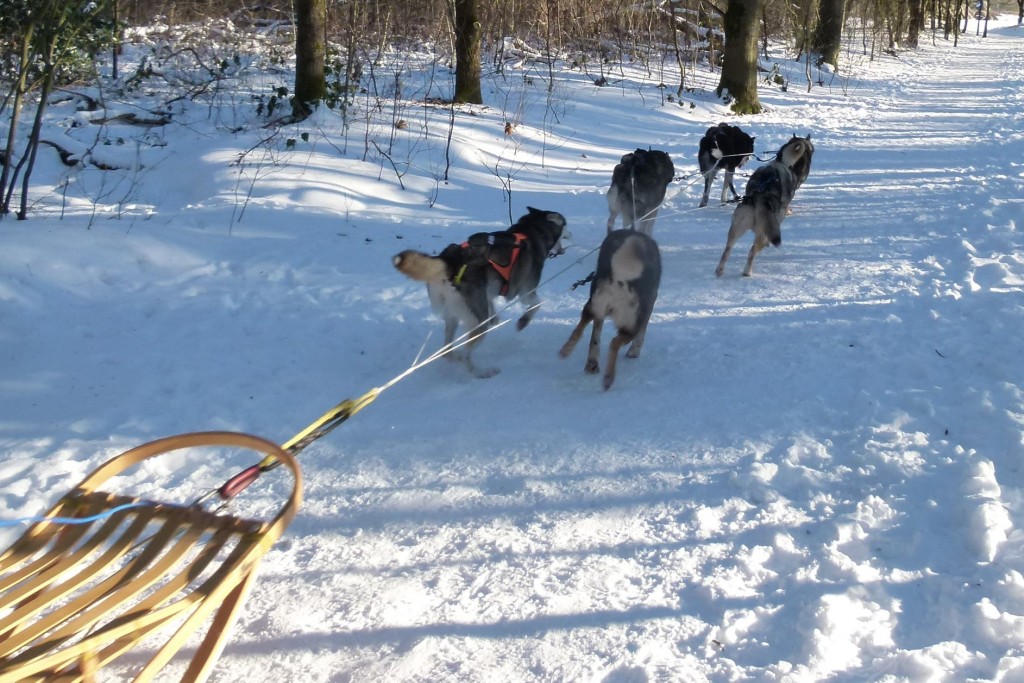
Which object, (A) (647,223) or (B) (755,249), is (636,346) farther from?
(A) (647,223)

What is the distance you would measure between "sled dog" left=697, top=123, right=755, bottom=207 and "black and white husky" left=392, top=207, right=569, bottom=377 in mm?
4320

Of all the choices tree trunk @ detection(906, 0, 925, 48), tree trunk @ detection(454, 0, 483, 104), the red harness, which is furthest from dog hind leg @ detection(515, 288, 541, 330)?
tree trunk @ detection(906, 0, 925, 48)

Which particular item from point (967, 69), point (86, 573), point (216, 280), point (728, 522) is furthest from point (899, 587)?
point (967, 69)

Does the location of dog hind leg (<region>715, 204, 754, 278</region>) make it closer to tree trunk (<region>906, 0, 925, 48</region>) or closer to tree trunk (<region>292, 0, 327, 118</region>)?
tree trunk (<region>292, 0, 327, 118</region>)

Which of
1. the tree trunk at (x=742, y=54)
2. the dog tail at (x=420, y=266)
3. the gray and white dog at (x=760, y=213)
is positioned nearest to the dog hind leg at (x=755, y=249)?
the gray and white dog at (x=760, y=213)

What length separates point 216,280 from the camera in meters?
6.48

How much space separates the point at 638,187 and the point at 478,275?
3097 mm

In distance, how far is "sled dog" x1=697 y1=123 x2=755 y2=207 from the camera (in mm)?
9453

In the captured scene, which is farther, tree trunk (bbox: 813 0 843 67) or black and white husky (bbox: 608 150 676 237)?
tree trunk (bbox: 813 0 843 67)

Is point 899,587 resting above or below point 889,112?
below

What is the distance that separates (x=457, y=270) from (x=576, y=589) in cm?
244

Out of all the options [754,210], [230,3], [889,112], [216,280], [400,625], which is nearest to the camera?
[400,625]

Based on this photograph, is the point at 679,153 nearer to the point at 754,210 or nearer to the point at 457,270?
the point at 754,210

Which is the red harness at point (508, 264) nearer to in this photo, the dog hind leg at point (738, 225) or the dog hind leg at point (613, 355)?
the dog hind leg at point (613, 355)
